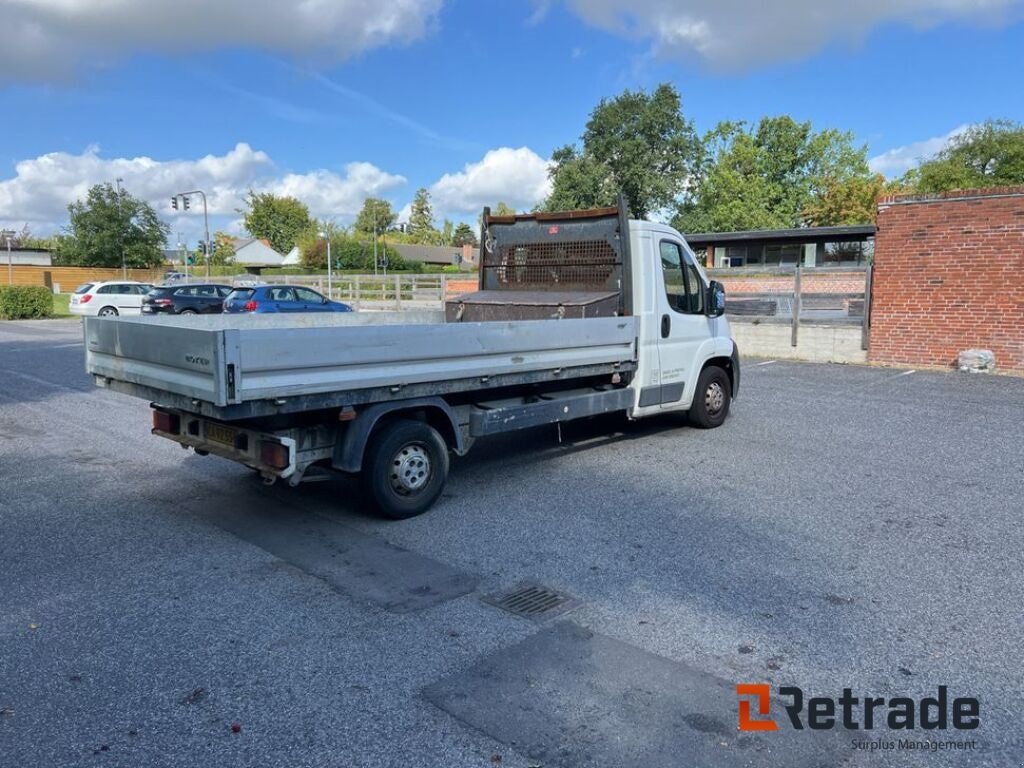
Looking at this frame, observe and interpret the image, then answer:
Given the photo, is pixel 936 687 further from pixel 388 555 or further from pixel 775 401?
pixel 775 401

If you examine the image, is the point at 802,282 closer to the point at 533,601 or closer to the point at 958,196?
the point at 958,196

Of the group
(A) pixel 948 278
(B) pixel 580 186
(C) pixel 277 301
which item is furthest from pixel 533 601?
(B) pixel 580 186

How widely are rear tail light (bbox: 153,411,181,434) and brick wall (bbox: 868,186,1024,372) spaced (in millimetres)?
14207

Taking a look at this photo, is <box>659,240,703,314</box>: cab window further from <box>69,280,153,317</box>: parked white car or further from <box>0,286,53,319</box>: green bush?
<box>0,286,53,319</box>: green bush

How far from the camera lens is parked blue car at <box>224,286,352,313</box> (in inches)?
930

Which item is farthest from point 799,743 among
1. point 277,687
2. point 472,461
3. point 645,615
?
point 472,461

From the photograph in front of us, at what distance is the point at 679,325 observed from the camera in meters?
8.48

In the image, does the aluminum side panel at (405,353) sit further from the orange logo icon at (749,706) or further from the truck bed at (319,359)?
the orange logo icon at (749,706)

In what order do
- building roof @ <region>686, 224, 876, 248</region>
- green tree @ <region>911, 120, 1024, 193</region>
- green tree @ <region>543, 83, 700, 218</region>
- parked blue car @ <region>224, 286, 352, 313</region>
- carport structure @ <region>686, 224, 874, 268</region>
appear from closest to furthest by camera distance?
parked blue car @ <region>224, 286, 352, 313</region> < building roof @ <region>686, 224, 876, 248</region> < carport structure @ <region>686, 224, 874, 268</region> < green tree @ <region>911, 120, 1024, 193</region> < green tree @ <region>543, 83, 700, 218</region>

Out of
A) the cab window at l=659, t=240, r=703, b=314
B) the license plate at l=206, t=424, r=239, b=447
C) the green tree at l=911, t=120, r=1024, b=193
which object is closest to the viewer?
the license plate at l=206, t=424, r=239, b=447

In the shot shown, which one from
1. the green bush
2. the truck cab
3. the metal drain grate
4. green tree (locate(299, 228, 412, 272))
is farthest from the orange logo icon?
green tree (locate(299, 228, 412, 272))

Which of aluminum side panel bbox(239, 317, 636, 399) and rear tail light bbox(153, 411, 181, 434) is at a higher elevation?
aluminum side panel bbox(239, 317, 636, 399)

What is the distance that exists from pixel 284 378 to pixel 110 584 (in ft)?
5.35

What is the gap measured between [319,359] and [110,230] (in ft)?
227
